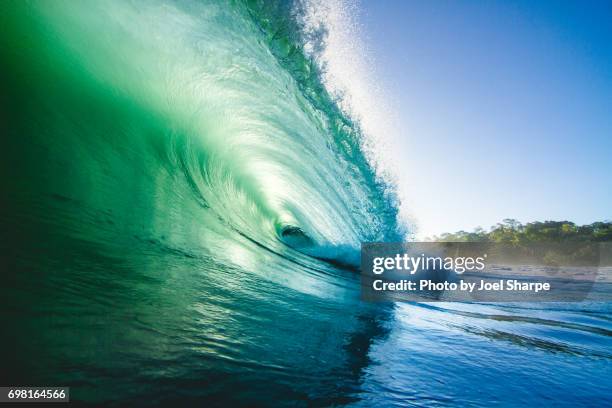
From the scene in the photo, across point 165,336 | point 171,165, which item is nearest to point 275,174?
point 171,165

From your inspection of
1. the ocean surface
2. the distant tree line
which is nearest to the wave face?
the ocean surface

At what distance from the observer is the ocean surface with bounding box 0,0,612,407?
1356 millimetres

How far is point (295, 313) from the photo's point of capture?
2666 millimetres

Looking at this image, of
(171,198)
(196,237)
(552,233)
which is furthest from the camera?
(552,233)

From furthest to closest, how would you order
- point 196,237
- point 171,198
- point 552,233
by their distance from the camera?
point 552,233
point 171,198
point 196,237

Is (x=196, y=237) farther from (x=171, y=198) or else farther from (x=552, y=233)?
(x=552, y=233)

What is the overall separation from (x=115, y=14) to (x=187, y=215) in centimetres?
330

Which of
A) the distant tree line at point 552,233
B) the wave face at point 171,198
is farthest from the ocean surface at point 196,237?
the distant tree line at point 552,233

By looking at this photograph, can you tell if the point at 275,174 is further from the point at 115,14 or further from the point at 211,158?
the point at 115,14

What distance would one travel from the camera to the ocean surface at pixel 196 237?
1.36m

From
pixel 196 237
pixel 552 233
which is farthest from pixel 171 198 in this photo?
pixel 552 233

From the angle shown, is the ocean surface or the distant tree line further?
the distant tree line

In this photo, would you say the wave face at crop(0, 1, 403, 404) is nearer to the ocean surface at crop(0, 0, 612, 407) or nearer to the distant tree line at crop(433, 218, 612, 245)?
the ocean surface at crop(0, 0, 612, 407)

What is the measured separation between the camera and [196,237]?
4242 millimetres
